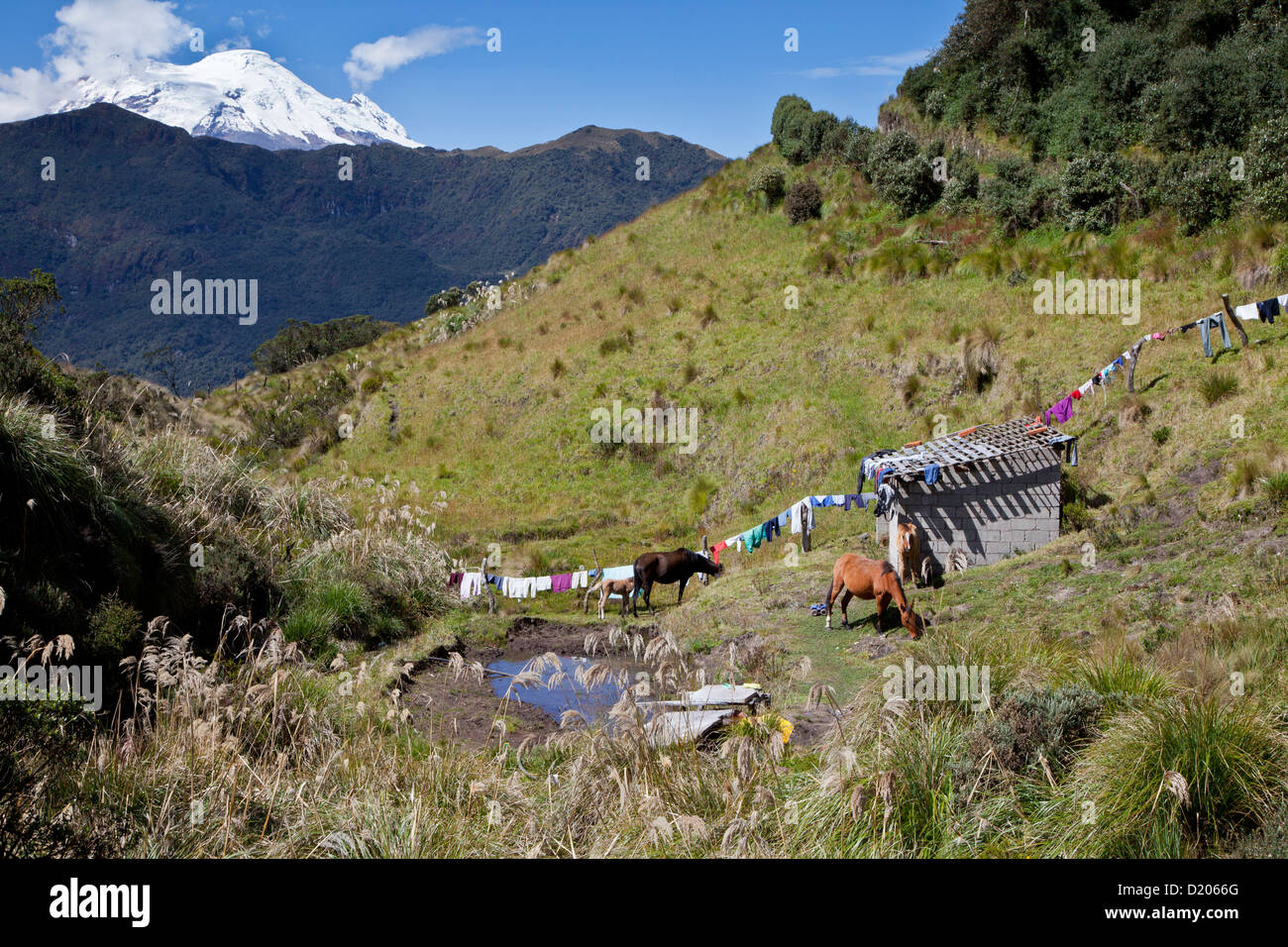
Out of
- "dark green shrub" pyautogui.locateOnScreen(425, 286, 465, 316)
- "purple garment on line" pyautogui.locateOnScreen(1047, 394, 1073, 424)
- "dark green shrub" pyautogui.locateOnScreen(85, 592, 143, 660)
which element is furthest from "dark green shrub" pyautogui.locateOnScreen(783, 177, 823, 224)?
"dark green shrub" pyautogui.locateOnScreen(85, 592, 143, 660)

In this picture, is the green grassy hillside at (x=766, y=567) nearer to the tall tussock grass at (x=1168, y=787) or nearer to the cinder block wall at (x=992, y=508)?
the tall tussock grass at (x=1168, y=787)

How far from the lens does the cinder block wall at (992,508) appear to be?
15.2 metres

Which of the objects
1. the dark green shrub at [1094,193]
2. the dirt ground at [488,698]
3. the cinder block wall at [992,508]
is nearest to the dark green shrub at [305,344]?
the dark green shrub at [1094,193]

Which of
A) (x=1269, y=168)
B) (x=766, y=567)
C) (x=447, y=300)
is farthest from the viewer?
(x=447, y=300)

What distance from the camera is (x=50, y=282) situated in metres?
17.6

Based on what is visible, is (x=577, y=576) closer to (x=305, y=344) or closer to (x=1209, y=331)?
(x=1209, y=331)

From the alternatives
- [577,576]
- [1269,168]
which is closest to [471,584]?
[577,576]

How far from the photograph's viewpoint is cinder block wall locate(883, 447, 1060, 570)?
49.7 ft

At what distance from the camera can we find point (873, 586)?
1277 cm

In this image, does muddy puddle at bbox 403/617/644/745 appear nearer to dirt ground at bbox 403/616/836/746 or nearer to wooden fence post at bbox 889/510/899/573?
dirt ground at bbox 403/616/836/746

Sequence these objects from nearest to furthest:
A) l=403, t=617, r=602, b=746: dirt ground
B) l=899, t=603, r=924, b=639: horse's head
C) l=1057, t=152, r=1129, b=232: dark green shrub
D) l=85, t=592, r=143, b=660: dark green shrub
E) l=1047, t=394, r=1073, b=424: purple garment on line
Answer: l=85, t=592, r=143, b=660: dark green shrub < l=403, t=617, r=602, b=746: dirt ground < l=899, t=603, r=924, b=639: horse's head < l=1047, t=394, r=1073, b=424: purple garment on line < l=1057, t=152, r=1129, b=232: dark green shrub

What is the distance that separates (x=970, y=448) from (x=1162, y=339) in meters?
7.58

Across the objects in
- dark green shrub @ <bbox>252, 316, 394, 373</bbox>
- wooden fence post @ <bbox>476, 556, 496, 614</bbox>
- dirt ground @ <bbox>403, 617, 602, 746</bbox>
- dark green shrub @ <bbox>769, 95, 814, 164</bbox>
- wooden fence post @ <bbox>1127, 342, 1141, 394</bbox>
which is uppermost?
dark green shrub @ <bbox>769, 95, 814, 164</bbox>

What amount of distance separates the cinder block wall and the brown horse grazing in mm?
2521
